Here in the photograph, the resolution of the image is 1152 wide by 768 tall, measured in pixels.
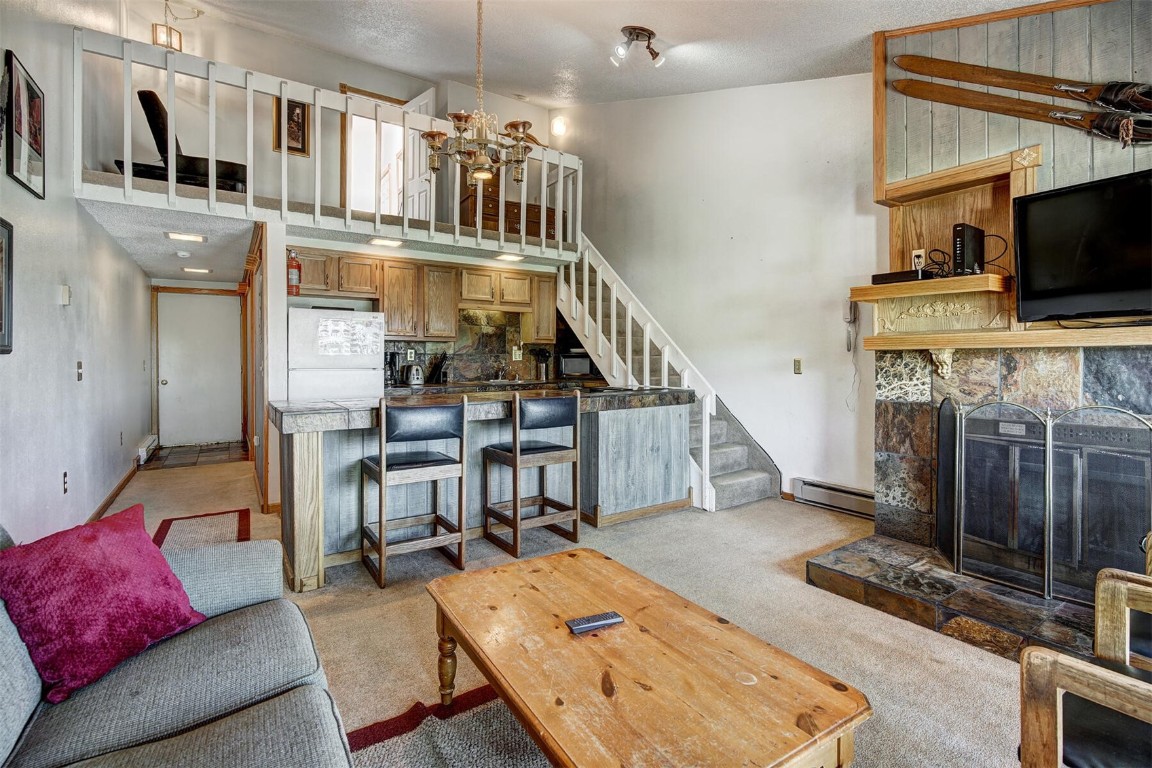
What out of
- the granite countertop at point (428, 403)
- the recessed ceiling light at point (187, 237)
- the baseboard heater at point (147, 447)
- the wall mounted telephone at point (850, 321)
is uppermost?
the recessed ceiling light at point (187, 237)

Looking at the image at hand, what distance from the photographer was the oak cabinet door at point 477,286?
5504mm

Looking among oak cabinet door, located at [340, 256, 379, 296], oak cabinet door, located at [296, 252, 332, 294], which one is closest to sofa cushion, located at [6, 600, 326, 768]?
oak cabinet door, located at [296, 252, 332, 294]

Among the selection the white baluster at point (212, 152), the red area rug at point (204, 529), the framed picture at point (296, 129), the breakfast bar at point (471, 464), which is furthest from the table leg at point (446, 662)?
the framed picture at point (296, 129)

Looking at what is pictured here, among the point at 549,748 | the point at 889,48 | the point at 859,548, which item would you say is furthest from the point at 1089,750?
the point at 889,48

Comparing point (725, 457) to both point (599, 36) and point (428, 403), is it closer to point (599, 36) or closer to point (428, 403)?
point (428, 403)

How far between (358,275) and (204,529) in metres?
2.44

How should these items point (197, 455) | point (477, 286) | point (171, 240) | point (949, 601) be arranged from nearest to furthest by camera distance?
1. point (949, 601)
2. point (171, 240)
3. point (477, 286)
4. point (197, 455)

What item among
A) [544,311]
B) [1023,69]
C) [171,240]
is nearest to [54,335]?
[171,240]

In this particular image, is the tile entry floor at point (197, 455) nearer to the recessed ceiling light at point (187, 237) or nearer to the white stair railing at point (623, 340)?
the recessed ceiling light at point (187, 237)

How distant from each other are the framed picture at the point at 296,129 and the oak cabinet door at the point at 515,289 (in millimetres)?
2726

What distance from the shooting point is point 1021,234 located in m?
2.82

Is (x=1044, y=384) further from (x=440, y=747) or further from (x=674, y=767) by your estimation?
(x=440, y=747)

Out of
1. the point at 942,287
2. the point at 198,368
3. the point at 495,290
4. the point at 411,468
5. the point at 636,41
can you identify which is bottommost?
the point at 411,468

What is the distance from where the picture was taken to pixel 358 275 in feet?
16.4
